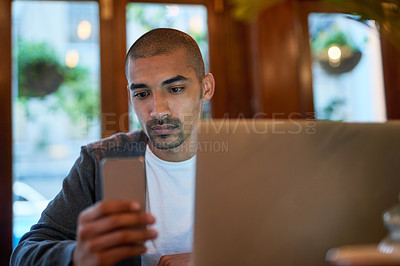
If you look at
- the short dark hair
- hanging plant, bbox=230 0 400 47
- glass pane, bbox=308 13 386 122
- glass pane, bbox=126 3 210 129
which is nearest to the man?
the short dark hair

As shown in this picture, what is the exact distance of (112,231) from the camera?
2.26ft

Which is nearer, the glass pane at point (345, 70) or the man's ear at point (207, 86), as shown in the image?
the man's ear at point (207, 86)

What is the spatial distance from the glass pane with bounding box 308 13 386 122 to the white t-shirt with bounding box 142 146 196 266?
1.59 m

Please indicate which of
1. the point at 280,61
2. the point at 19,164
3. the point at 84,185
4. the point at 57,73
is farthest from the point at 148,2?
the point at 84,185

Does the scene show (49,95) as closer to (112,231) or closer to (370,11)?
(112,231)

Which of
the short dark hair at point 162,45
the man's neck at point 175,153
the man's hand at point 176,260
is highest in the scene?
the short dark hair at point 162,45

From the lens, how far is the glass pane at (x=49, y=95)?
2.33 m

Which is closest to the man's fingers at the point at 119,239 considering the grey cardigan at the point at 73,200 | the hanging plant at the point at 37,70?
the grey cardigan at the point at 73,200

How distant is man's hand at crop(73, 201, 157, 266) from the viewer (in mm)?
673

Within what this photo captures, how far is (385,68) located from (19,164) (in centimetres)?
248

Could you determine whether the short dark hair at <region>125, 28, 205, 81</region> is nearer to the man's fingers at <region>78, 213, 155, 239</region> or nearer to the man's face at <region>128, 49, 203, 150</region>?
the man's face at <region>128, 49, 203, 150</region>

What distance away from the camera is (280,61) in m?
2.56

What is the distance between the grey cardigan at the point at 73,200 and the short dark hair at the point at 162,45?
0.29m

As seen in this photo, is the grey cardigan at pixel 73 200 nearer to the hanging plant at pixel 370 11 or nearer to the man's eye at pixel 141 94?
the man's eye at pixel 141 94
